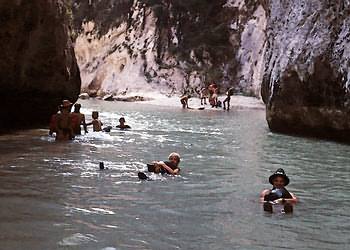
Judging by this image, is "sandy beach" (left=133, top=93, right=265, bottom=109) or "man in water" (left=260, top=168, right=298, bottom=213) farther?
"sandy beach" (left=133, top=93, right=265, bottom=109)

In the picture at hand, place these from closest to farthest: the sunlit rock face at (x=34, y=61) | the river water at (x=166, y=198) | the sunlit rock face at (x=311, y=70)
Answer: the river water at (x=166, y=198) < the sunlit rock face at (x=311, y=70) < the sunlit rock face at (x=34, y=61)

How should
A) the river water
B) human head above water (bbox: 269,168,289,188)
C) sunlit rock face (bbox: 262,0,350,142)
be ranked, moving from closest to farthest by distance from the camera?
the river water < human head above water (bbox: 269,168,289,188) < sunlit rock face (bbox: 262,0,350,142)

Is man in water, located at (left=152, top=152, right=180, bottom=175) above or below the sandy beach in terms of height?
below

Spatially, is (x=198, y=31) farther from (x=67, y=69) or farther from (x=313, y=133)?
(x=313, y=133)

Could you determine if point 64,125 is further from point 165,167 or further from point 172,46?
point 172,46

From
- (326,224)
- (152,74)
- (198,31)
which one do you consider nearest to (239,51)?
(198,31)

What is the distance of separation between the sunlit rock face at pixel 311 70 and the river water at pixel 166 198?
148 centimetres

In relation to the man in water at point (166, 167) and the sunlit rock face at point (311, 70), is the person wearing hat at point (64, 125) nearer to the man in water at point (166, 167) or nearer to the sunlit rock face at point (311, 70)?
the man in water at point (166, 167)

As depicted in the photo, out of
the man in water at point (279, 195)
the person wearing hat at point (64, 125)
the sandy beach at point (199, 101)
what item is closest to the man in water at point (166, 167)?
the man in water at point (279, 195)

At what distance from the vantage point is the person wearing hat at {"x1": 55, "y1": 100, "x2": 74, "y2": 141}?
13.8 meters

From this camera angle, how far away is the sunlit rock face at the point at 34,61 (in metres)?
15.4

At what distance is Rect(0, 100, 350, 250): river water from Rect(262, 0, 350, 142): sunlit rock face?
1477 mm

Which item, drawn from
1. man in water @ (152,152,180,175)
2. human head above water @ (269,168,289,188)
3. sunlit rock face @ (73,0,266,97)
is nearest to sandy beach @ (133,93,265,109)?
sunlit rock face @ (73,0,266,97)

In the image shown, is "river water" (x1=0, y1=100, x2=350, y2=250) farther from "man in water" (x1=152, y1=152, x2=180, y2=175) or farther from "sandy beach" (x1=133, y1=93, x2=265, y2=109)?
"sandy beach" (x1=133, y1=93, x2=265, y2=109)
